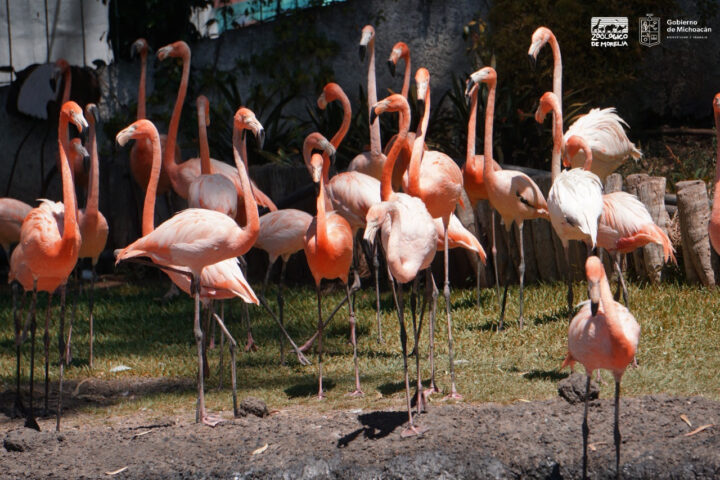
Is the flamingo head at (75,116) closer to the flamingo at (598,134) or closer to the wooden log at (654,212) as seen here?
the flamingo at (598,134)

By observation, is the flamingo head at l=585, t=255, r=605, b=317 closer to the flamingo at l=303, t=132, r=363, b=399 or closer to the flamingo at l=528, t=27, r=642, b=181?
the flamingo at l=303, t=132, r=363, b=399

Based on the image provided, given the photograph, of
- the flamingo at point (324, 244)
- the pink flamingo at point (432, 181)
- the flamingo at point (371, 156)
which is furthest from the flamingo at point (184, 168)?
the pink flamingo at point (432, 181)

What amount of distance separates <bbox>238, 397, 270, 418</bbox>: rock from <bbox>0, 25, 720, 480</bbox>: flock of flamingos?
0.63ft

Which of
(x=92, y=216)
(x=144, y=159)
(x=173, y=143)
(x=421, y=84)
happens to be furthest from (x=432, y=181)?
(x=144, y=159)

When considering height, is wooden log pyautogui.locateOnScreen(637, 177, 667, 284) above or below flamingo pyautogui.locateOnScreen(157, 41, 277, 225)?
below

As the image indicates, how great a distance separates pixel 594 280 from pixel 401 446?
1.13m

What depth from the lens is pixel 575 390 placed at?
4613 mm

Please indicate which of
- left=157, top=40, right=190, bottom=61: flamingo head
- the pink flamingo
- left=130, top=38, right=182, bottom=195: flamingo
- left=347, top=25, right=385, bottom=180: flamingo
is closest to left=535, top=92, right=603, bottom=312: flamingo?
the pink flamingo

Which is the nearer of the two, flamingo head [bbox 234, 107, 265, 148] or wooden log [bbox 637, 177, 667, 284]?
flamingo head [bbox 234, 107, 265, 148]

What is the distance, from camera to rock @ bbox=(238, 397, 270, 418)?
490 cm

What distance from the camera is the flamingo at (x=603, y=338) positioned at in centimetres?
398

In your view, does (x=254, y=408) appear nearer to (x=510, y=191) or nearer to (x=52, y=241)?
(x=52, y=241)

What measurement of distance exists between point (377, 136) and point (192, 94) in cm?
407

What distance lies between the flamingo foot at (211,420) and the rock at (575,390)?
1.73m
